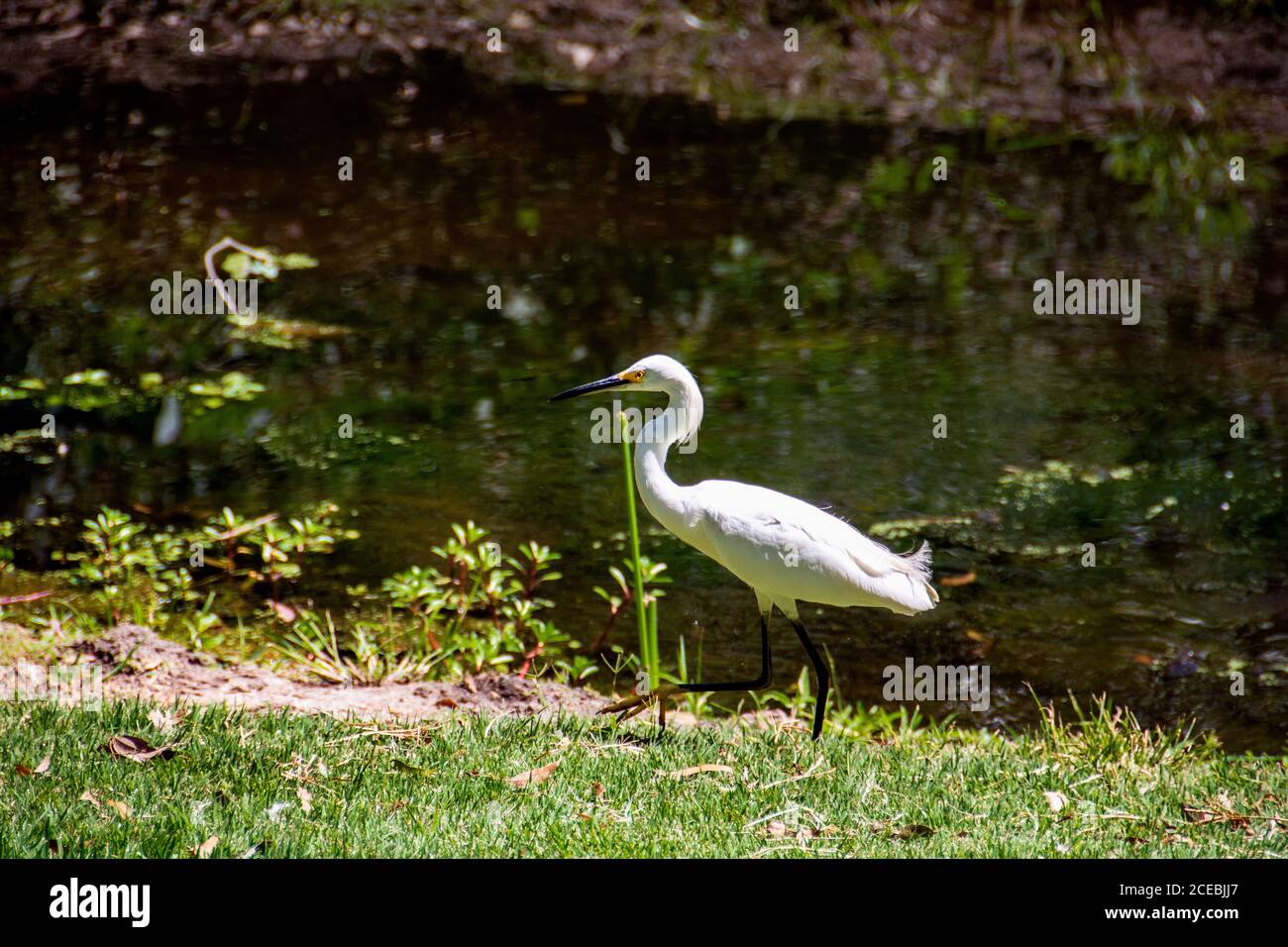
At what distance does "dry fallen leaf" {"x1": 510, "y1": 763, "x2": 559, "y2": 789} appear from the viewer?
3.72 m

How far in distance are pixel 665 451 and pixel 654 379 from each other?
0.24m

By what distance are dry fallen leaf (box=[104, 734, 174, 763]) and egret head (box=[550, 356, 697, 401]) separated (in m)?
1.58

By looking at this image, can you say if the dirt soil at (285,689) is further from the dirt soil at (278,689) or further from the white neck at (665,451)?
the white neck at (665,451)

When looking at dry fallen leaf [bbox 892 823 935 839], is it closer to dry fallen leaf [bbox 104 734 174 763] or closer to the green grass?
the green grass

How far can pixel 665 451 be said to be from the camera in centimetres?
430

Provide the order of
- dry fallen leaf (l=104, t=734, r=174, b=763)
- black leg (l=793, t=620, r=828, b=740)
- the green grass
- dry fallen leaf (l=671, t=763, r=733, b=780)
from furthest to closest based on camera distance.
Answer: black leg (l=793, t=620, r=828, b=740) → dry fallen leaf (l=671, t=763, r=733, b=780) → dry fallen leaf (l=104, t=734, r=174, b=763) → the green grass

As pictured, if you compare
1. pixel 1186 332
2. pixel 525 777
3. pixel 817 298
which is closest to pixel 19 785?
pixel 525 777

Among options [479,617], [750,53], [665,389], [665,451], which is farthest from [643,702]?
[750,53]

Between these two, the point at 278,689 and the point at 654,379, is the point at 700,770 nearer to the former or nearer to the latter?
the point at 654,379

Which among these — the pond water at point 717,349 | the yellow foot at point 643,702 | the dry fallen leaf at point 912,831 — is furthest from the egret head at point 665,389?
the dry fallen leaf at point 912,831

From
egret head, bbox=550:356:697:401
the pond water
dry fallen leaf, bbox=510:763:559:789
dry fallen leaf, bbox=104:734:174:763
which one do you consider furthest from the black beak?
dry fallen leaf, bbox=104:734:174:763

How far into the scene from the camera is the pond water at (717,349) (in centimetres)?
554

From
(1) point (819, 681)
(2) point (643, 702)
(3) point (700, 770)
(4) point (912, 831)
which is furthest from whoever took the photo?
(1) point (819, 681)
